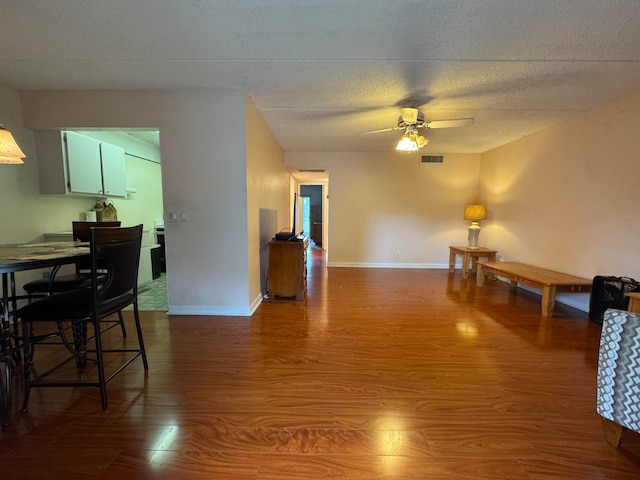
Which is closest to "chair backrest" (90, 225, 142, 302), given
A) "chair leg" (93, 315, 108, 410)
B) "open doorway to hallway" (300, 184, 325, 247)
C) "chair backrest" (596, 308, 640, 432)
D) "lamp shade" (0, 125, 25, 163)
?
"chair leg" (93, 315, 108, 410)

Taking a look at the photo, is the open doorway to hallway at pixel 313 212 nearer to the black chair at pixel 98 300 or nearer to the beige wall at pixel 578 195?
the beige wall at pixel 578 195

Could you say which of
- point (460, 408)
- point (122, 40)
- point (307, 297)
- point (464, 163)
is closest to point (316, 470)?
point (460, 408)

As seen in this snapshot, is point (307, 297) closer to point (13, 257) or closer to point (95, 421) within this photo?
point (95, 421)

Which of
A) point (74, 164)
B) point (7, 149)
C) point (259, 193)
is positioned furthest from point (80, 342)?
point (74, 164)

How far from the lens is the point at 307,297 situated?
361 centimetres

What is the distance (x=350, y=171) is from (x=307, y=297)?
3054 millimetres

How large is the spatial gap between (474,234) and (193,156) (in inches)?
190

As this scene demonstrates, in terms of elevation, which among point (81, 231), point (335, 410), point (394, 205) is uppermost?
point (394, 205)

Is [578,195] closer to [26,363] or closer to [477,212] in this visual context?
[477,212]

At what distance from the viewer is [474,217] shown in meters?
4.82

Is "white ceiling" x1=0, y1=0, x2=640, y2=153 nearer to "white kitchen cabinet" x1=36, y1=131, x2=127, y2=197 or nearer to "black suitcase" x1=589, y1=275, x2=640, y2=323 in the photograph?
"white kitchen cabinet" x1=36, y1=131, x2=127, y2=197

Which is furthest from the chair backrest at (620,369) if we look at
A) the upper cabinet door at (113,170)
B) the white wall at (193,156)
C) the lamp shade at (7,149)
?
the upper cabinet door at (113,170)

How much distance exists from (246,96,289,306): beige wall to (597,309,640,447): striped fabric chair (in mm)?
2731

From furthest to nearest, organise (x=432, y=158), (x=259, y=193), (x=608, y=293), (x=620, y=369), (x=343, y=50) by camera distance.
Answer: (x=432, y=158) → (x=259, y=193) → (x=608, y=293) → (x=343, y=50) → (x=620, y=369)
